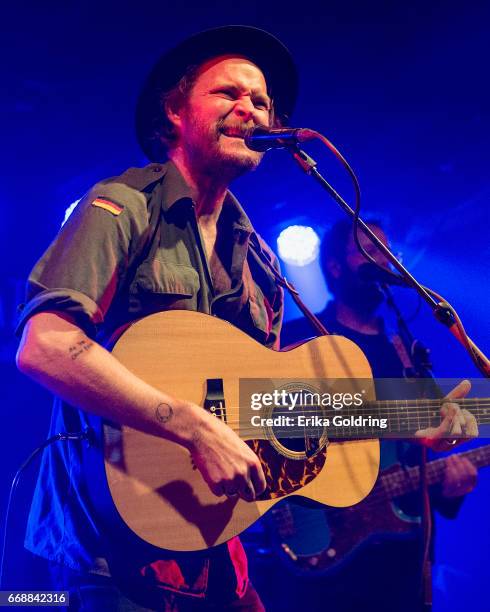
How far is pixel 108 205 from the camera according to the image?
6.22ft

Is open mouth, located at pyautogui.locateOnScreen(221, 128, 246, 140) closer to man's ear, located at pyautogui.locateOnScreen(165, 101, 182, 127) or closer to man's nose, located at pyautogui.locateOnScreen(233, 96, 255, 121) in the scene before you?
man's nose, located at pyautogui.locateOnScreen(233, 96, 255, 121)

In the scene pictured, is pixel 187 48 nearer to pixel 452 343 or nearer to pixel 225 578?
pixel 225 578

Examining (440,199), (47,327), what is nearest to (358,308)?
(440,199)

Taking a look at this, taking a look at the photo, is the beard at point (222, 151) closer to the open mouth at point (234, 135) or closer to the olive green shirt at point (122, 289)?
the open mouth at point (234, 135)

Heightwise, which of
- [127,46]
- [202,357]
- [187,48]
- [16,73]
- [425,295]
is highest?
[127,46]

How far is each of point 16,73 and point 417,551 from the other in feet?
11.1

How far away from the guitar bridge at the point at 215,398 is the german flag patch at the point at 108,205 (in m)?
0.64

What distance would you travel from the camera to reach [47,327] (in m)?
1.66

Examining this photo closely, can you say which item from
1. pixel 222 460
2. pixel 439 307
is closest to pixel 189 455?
pixel 222 460

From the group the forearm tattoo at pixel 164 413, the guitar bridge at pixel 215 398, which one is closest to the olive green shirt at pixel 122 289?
the forearm tattoo at pixel 164 413

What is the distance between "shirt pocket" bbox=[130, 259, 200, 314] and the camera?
1.95m

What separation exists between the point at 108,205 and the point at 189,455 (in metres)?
0.86

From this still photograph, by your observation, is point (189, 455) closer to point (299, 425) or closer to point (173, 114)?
point (299, 425)

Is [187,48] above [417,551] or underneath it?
above
